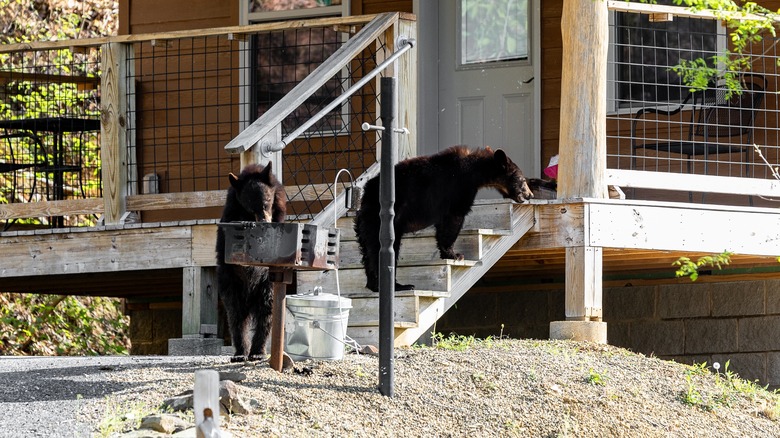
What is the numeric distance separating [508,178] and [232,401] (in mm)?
3165

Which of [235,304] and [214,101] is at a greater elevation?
[214,101]

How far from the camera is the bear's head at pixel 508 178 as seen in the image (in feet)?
26.3

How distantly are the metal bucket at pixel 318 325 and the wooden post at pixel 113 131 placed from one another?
11.1 ft

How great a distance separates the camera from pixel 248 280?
688cm

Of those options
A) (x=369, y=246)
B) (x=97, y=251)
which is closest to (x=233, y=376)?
(x=369, y=246)

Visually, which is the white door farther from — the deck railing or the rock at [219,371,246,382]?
the rock at [219,371,246,382]

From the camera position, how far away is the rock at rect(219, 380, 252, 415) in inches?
213

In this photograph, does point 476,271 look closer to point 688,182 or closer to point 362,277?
point 362,277

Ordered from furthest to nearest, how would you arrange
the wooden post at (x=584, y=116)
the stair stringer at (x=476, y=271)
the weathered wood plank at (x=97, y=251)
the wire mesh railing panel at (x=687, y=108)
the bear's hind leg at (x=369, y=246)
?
the wire mesh railing panel at (x=687, y=108) → the weathered wood plank at (x=97, y=251) → the wooden post at (x=584, y=116) → the bear's hind leg at (x=369, y=246) → the stair stringer at (x=476, y=271)

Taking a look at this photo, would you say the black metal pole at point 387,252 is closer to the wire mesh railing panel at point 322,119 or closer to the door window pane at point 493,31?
the wire mesh railing panel at point 322,119

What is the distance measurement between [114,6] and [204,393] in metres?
16.4

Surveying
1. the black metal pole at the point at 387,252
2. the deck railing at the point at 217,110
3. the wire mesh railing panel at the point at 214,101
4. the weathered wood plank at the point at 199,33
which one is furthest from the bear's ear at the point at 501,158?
the wire mesh railing panel at the point at 214,101

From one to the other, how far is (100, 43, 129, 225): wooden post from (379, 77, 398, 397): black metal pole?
Result: 4.00 metres

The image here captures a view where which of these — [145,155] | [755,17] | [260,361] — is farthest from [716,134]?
[145,155]
